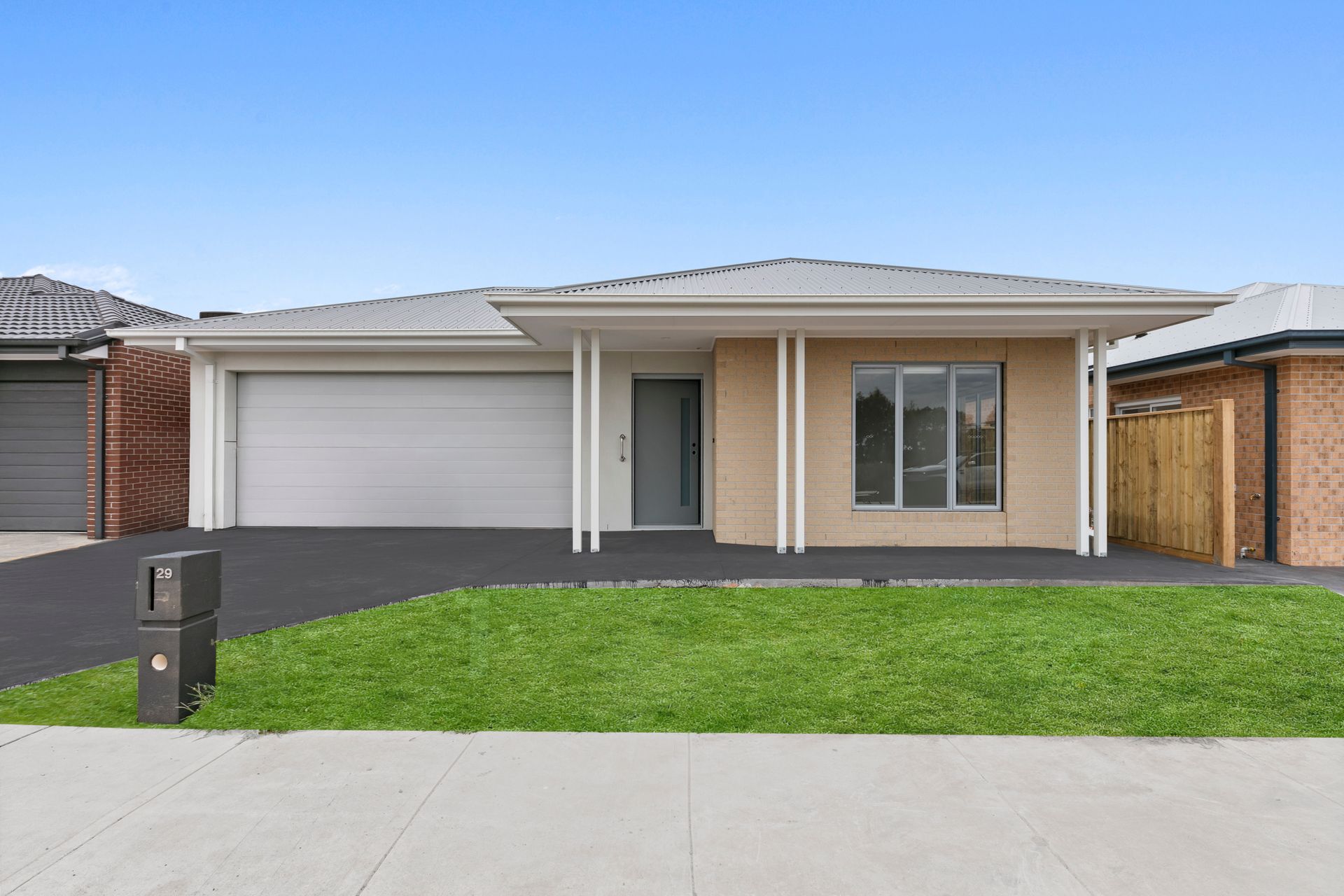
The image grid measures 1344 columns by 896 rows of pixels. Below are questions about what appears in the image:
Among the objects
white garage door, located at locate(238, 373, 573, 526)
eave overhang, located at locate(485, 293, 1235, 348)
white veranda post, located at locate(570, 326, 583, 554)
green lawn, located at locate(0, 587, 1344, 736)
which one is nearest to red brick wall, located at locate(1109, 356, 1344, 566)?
eave overhang, located at locate(485, 293, 1235, 348)

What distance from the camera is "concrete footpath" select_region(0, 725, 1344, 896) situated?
2371 mm

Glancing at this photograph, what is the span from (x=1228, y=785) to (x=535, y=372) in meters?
10.3

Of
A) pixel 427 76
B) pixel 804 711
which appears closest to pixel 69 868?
pixel 804 711

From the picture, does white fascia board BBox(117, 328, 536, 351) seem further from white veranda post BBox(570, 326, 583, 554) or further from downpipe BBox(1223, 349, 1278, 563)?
downpipe BBox(1223, 349, 1278, 563)

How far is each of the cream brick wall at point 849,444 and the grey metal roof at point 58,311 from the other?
10.6 metres

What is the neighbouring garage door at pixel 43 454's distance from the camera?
11.3 meters

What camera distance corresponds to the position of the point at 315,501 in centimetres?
1191

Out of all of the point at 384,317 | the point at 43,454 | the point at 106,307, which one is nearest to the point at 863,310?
the point at 384,317

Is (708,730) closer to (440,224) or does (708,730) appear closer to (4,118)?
(440,224)

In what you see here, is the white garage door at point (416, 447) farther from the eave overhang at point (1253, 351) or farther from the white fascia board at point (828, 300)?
the eave overhang at point (1253, 351)

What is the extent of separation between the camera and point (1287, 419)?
8.73m

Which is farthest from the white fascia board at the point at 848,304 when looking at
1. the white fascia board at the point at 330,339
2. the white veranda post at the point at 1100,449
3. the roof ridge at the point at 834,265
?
the white fascia board at the point at 330,339

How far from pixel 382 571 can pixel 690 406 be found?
5.35m

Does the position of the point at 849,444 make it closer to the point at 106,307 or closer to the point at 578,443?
the point at 578,443
